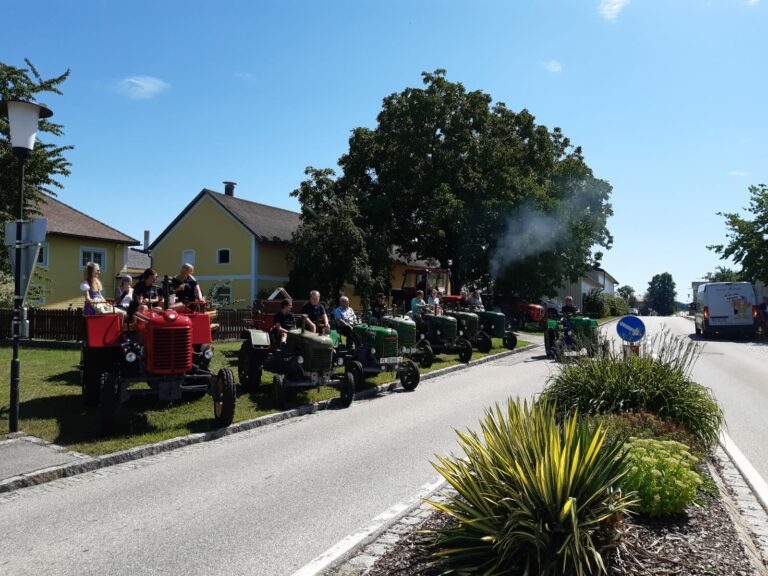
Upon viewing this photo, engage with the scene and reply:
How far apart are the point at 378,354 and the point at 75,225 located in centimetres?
2654

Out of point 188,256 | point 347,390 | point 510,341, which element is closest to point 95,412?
point 347,390

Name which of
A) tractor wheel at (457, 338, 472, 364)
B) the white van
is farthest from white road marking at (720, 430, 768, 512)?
the white van

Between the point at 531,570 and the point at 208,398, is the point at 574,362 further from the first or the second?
the point at 208,398

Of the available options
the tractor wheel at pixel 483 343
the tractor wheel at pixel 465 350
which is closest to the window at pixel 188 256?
the tractor wheel at pixel 483 343

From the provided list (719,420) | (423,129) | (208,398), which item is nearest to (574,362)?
(719,420)

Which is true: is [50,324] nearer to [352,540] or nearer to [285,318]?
[285,318]

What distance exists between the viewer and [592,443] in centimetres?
355

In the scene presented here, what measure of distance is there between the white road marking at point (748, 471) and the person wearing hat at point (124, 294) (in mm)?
8521

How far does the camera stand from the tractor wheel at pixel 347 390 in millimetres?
10664

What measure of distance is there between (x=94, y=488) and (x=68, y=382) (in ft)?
20.6

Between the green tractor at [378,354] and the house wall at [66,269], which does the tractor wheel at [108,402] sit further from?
the house wall at [66,269]

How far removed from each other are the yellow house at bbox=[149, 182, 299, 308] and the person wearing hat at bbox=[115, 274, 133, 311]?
78.8ft

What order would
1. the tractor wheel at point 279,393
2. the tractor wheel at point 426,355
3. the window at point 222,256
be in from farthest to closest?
the window at point 222,256, the tractor wheel at point 426,355, the tractor wheel at point 279,393

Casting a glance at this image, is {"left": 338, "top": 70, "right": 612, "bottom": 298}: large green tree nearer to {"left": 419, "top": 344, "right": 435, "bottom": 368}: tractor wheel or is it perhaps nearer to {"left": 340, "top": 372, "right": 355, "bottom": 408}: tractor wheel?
{"left": 419, "top": 344, "right": 435, "bottom": 368}: tractor wheel
